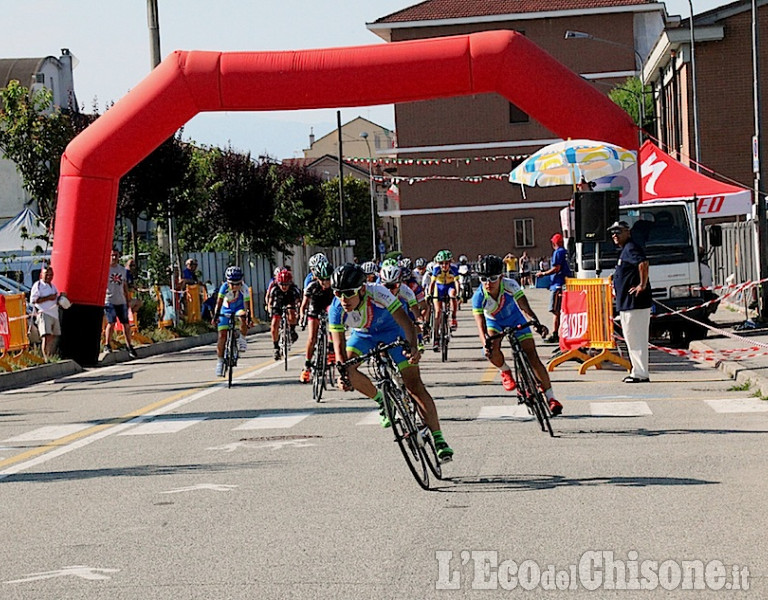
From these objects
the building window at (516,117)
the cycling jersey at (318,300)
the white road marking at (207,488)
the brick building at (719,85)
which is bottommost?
the white road marking at (207,488)

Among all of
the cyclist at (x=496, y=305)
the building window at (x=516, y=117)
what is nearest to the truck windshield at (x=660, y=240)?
the cyclist at (x=496, y=305)

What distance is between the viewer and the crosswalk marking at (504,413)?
14.3m

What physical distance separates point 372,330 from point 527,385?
7.79ft

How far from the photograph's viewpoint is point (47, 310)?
78.2ft


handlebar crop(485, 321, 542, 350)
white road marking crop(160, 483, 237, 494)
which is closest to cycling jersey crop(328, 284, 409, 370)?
white road marking crop(160, 483, 237, 494)

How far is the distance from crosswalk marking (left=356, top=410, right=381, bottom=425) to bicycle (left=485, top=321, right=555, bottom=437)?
159cm

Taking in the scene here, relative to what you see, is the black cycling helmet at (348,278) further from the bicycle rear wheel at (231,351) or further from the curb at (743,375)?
the bicycle rear wheel at (231,351)

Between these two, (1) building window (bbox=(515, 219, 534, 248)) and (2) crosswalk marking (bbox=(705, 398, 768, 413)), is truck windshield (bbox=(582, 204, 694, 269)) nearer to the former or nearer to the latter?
(2) crosswalk marking (bbox=(705, 398, 768, 413))

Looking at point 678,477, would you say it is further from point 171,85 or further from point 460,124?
point 460,124

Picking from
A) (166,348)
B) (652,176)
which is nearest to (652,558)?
(652,176)

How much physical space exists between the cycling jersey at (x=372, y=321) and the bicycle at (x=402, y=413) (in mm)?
474

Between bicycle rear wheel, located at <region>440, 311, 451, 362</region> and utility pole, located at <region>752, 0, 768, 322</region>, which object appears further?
utility pole, located at <region>752, 0, 768, 322</region>

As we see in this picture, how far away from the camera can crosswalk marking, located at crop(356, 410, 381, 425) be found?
1425cm

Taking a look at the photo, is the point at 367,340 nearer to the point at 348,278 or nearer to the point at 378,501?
the point at 348,278
